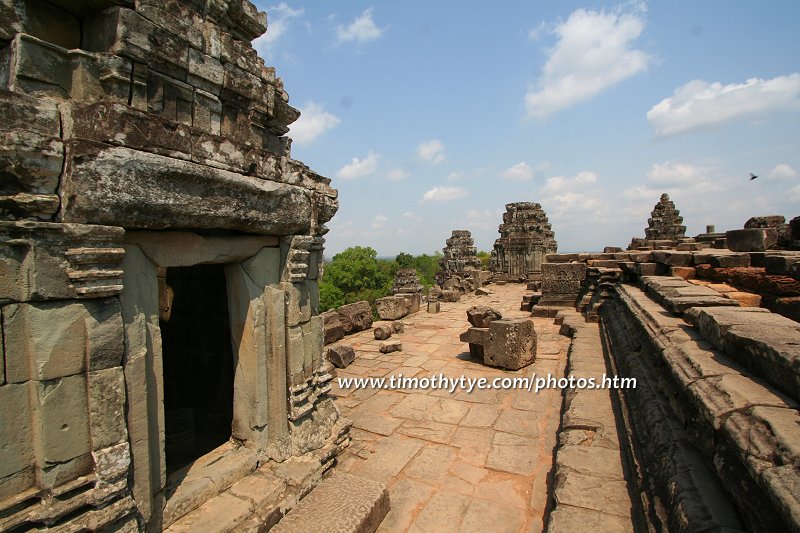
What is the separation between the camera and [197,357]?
431cm

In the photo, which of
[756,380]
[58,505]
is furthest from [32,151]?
[756,380]

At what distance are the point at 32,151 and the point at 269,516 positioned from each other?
239 cm

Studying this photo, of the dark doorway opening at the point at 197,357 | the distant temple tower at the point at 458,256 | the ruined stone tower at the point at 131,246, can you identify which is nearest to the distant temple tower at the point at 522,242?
the distant temple tower at the point at 458,256

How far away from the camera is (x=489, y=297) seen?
1419 centimetres

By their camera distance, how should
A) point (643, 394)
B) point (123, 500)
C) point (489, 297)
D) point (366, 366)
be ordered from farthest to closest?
point (489, 297), point (366, 366), point (643, 394), point (123, 500)

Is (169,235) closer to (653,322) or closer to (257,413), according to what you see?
(257,413)

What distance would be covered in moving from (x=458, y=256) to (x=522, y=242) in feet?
10.4

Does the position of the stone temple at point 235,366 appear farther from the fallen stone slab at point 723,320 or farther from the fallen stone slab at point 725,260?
the fallen stone slab at point 725,260

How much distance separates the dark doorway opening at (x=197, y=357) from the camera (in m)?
4.02

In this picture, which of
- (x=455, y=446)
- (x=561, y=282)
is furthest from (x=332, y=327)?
(x=561, y=282)

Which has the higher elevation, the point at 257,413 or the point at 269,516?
the point at 257,413

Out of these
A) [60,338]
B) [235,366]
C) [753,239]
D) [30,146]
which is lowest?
[235,366]

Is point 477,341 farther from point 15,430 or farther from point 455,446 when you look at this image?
point 15,430

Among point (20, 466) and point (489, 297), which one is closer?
point (20, 466)
